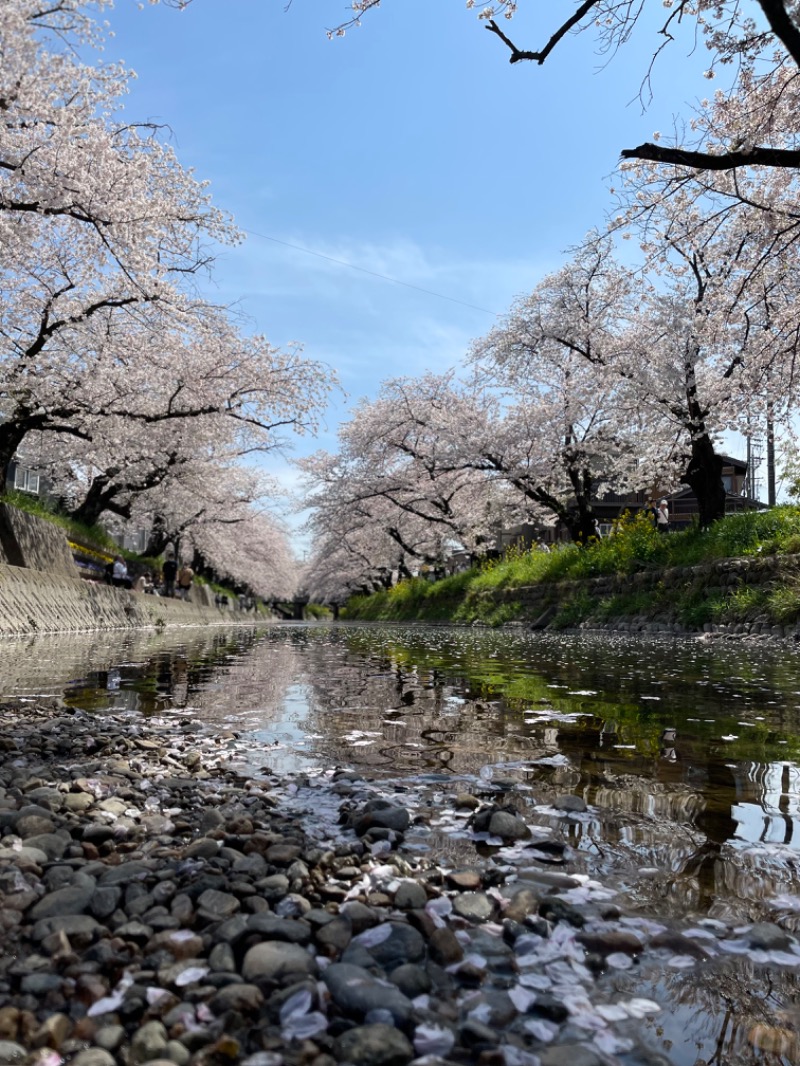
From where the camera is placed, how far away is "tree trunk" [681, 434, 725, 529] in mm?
18547

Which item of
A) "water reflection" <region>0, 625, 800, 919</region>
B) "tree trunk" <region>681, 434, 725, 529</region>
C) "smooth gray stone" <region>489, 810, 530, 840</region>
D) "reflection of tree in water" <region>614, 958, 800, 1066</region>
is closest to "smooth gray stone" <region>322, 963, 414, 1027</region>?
"reflection of tree in water" <region>614, 958, 800, 1066</region>

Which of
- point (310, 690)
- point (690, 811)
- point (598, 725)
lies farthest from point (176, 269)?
point (690, 811)

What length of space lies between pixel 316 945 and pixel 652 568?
59.1 ft

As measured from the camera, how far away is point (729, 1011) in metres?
1.60

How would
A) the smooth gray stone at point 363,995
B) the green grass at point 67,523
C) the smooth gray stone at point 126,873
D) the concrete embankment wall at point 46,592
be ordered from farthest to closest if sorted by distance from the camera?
the green grass at point 67,523 < the concrete embankment wall at point 46,592 < the smooth gray stone at point 126,873 < the smooth gray stone at point 363,995

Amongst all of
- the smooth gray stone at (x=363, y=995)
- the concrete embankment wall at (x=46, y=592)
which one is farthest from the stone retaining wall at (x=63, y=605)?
the smooth gray stone at (x=363, y=995)

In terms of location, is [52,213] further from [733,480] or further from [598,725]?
[733,480]

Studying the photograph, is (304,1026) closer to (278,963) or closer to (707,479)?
(278,963)

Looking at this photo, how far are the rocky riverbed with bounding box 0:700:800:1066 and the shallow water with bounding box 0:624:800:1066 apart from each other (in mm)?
96

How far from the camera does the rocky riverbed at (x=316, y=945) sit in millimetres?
1435

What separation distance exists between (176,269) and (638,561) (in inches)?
539

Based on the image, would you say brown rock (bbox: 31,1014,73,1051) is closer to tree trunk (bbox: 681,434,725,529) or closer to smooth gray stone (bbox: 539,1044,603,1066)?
smooth gray stone (bbox: 539,1044,603,1066)

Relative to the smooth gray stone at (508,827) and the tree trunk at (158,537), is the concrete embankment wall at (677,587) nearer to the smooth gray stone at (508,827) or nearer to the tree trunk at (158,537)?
the smooth gray stone at (508,827)

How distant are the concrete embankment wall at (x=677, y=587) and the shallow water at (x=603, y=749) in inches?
128
